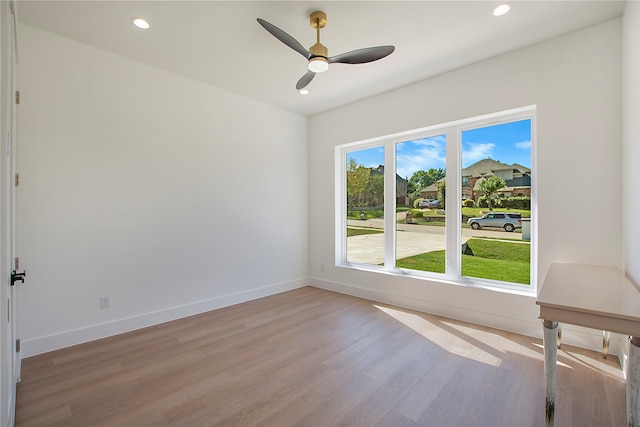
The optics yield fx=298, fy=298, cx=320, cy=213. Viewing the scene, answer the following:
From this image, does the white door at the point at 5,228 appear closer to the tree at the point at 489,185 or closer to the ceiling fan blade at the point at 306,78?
→ the ceiling fan blade at the point at 306,78

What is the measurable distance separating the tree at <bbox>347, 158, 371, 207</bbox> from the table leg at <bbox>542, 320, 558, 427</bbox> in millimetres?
3308

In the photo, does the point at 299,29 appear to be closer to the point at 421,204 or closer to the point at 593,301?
the point at 421,204

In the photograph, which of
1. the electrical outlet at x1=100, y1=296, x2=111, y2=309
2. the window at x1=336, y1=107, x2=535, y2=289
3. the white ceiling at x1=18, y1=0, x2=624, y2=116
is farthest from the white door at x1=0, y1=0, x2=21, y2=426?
the window at x1=336, y1=107, x2=535, y2=289

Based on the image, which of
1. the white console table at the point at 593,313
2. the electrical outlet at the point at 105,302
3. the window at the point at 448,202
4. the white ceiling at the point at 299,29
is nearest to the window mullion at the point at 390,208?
the window at the point at 448,202

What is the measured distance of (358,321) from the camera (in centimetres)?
345

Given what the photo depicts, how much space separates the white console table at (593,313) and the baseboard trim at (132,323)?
3.48 meters

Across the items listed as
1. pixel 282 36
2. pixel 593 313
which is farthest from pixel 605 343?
pixel 282 36

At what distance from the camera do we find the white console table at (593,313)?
137 cm

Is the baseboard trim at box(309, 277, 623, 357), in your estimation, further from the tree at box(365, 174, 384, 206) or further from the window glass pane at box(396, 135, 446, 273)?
the tree at box(365, 174, 384, 206)

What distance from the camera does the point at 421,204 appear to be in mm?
4016

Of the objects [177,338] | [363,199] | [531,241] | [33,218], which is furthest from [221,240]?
[531,241]

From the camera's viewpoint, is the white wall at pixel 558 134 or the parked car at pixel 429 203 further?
the parked car at pixel 429 203

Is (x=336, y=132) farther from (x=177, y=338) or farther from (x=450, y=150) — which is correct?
(x=177, y=338)

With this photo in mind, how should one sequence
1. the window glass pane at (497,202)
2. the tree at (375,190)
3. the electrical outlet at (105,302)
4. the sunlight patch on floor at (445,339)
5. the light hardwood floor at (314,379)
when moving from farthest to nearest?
the tree at (375,190) < the window glass pane at (497,202) < the electrical outlet at (105,302) < the sunlight patch on floor at (445,339) < the light hardwood floor at (314,379)
